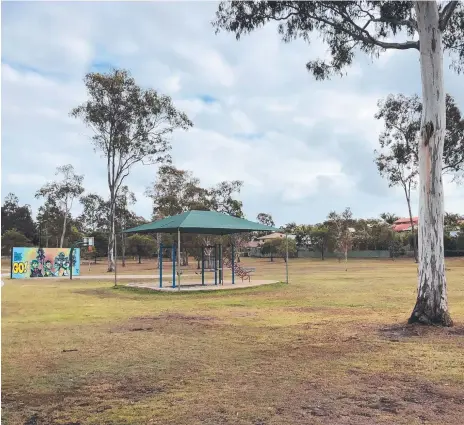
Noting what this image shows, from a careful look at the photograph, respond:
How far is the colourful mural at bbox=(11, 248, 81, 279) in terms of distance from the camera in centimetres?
2838

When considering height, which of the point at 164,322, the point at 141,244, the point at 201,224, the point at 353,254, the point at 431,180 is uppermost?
the point at 431,180

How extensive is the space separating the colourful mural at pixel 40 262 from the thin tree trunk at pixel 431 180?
79.6 feet

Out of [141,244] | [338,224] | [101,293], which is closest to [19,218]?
[141,244]

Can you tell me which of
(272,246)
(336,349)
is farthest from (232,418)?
(272,246)

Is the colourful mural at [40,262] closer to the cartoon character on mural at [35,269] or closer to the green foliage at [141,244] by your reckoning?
the cartoon character on mural at [35,269]

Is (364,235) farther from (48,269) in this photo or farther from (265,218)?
(48,269)

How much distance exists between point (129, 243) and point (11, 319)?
46883mm

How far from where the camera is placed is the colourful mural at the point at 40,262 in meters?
28.4

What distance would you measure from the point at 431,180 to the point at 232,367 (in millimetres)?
4912

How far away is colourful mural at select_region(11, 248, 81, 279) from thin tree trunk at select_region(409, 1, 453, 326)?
24.3 m

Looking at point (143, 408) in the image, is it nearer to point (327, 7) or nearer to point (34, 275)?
point (327, 7)

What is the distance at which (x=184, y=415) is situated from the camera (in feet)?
14.0

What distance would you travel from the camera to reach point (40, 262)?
2930 cm

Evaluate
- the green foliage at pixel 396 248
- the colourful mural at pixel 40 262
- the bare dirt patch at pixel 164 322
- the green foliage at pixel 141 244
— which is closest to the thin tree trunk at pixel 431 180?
the bare dirt patch at pixel 164 322
